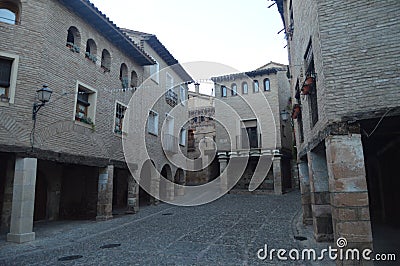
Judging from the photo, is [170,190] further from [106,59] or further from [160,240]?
[160,240]

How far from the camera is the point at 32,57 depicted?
8.04 meters

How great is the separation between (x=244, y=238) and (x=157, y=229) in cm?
297

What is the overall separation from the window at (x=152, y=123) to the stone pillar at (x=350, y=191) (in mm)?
11125

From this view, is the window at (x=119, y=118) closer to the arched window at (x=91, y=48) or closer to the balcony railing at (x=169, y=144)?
the arched window at (x=91, y=48)

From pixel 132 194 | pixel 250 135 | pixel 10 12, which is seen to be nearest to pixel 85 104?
pixel 10 12

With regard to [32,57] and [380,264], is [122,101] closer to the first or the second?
[32,57]

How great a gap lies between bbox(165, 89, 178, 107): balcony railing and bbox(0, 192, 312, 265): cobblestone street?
7.93m

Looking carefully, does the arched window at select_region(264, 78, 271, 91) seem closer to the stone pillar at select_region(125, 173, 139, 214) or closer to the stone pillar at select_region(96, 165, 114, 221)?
the stone pillar at select_region(125, 173, 139, 214)

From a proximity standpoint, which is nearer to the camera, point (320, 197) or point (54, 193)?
point (320, 197)

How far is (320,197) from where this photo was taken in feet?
23.9

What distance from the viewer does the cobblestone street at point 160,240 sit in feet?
19.3

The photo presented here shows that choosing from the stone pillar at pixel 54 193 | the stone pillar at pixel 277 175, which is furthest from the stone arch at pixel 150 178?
the stone pillar at pixel 277 175

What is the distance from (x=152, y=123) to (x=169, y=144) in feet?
6.72

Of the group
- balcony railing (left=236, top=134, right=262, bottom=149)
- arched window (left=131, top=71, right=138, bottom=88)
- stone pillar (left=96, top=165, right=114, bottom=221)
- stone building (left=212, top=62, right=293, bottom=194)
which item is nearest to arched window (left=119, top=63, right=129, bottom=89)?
arched window (left=131, top=71, right=138, bottom=88)
